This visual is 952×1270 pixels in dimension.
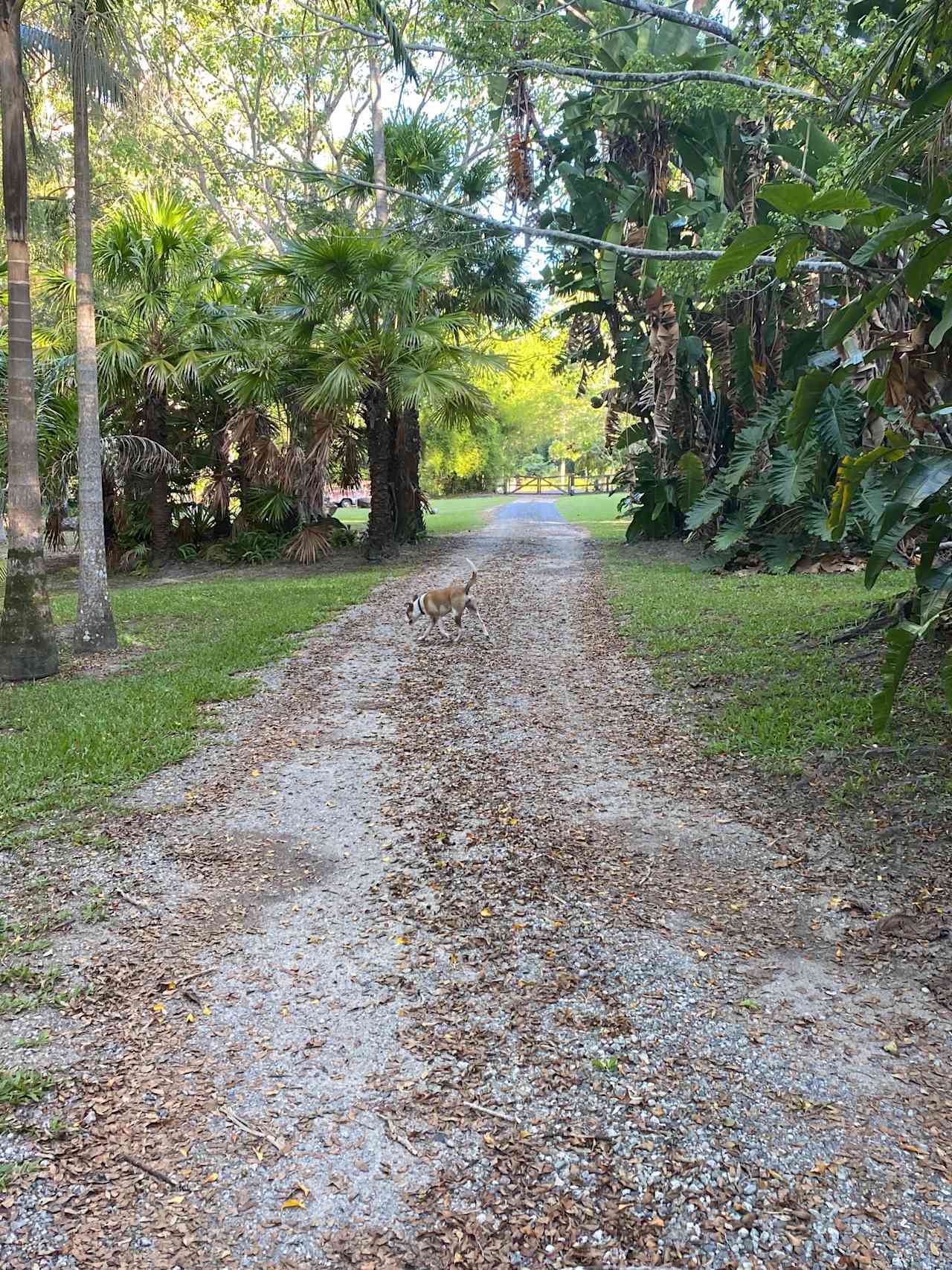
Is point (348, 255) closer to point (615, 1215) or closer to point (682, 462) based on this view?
point (682, 462)

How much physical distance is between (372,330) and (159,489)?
5017 mm

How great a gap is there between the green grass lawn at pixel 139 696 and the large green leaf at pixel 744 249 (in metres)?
4.29

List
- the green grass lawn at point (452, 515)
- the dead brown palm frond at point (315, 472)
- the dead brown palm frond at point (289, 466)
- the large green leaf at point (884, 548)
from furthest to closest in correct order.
→ the green grass lawn at point (452, 515) < the dead brown palm frond at point (289, 466) < the dead brown palm frond at point (315, 472) < the large green leaf at point (884, 548)

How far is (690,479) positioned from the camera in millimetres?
14258

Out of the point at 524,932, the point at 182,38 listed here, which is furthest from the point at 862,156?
the point at 182,38

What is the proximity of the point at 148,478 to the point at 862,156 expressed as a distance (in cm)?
A: 1408

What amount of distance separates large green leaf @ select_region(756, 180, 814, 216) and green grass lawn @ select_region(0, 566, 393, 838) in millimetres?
4584

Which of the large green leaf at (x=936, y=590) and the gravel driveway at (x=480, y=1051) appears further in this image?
the large green leaf at (x=936, y=590)

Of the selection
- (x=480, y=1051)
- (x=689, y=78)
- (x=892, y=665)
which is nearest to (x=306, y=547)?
(x=689, y=78)

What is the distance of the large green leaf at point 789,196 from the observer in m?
3.50

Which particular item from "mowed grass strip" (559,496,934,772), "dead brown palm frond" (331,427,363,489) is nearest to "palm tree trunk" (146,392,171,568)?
"dead brown palm frond" (331,427,363,489)

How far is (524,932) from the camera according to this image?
357 cm

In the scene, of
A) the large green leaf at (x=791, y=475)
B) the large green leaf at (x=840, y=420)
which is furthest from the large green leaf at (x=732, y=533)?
the large green leaf at (x=840, y=420)

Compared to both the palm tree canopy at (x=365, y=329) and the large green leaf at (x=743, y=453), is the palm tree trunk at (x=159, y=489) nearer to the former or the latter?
the palm tree canopy at (x=365, y=329)
